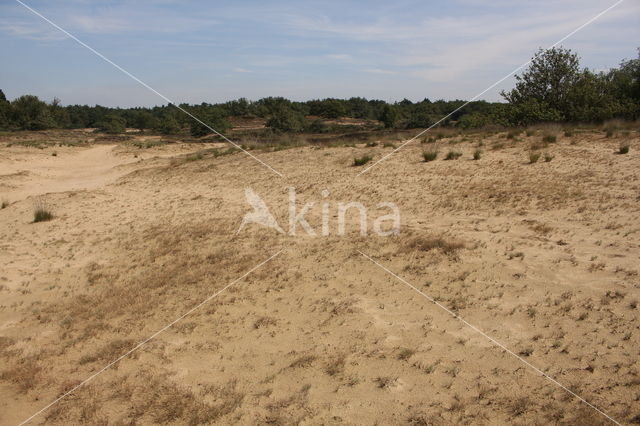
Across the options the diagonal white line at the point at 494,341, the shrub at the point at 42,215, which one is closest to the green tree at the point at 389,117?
the shrub at the point at 42,215

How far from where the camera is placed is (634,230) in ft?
19.3

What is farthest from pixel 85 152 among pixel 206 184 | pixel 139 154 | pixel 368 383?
pixel 368 383

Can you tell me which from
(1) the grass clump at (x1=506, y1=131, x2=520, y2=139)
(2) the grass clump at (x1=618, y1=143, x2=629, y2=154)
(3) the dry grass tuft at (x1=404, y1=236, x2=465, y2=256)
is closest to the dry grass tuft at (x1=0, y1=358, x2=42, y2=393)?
(3) the dry grass tuft at (x1=404, y1=236, x2=465, y2=256)

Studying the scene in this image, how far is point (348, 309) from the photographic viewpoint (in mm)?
4812

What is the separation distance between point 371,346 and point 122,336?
103 inches

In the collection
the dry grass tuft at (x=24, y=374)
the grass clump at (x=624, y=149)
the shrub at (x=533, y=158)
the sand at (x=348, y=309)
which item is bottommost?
the dry grass tuft at (x=24, y=374)

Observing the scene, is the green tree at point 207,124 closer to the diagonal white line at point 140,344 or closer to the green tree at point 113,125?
the green tree at point 113,125

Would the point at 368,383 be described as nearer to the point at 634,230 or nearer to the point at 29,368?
the point at 29,368

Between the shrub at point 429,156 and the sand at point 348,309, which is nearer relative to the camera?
the sand at point 348,309

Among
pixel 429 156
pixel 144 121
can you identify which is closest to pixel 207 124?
pixel 144 121

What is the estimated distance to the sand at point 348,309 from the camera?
3553 millimetres

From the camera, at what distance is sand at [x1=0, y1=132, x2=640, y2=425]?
11.7ft

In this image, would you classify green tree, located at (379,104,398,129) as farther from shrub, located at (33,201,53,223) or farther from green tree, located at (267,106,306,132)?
shrub, located at (33,201,53,223)

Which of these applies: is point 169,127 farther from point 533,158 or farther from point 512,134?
point 533,158
